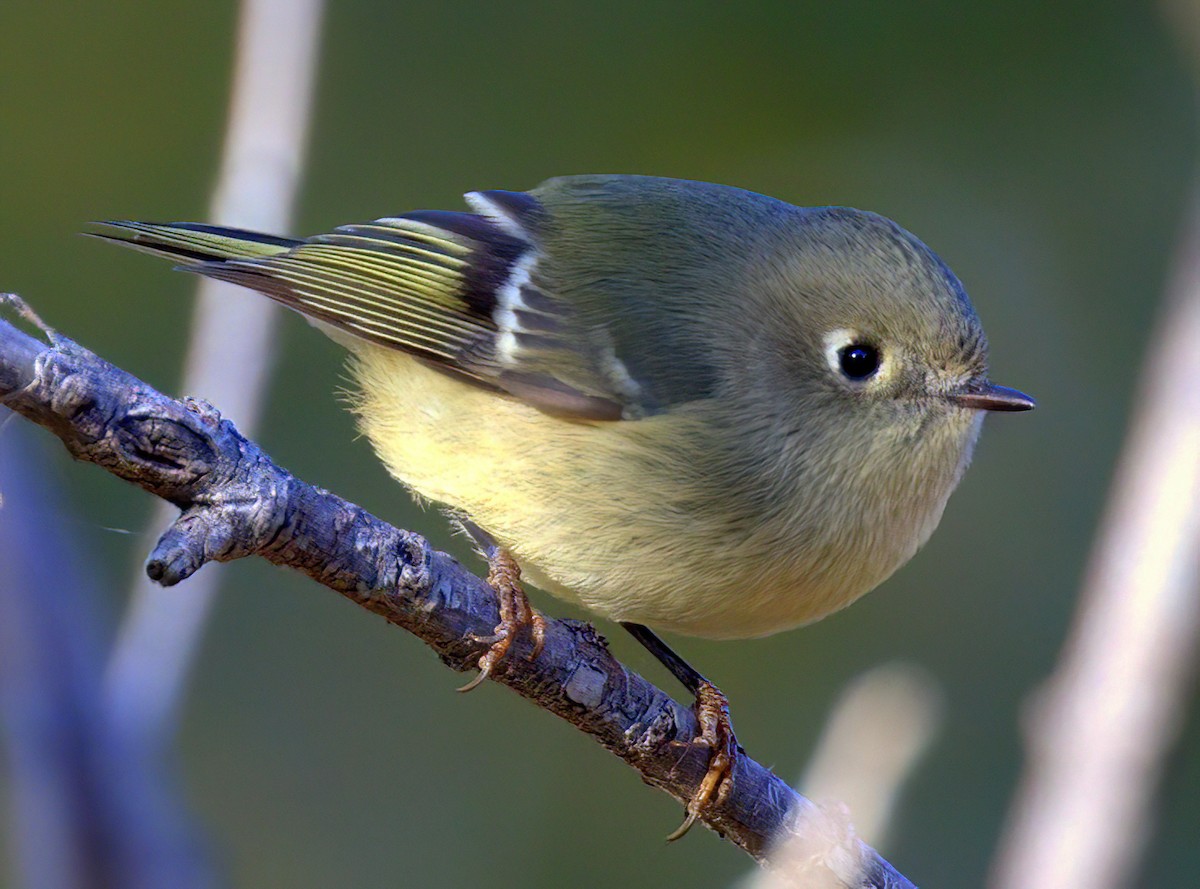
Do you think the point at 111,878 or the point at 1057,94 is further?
the point at 1057,94

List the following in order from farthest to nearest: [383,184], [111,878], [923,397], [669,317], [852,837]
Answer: [383,184]
[669,317]
[923,397]
[852,837]
[111,878]

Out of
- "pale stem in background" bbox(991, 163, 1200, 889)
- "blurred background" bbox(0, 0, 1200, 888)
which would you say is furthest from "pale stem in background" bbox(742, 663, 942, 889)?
"blurred background" bbox(0, 0, 1200, 888)

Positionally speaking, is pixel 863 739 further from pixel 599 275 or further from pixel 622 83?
pixel 622 83

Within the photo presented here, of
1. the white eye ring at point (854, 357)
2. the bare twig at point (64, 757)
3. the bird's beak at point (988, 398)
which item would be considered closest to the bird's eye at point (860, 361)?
the white eye ring at point (854, 357)

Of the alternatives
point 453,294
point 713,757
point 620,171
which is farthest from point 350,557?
point 620,171

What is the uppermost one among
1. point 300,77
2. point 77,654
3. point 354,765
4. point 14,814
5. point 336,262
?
point 300,77

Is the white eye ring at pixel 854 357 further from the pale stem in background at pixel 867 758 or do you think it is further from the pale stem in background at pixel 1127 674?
the pale stem in background at pixel 1127 674

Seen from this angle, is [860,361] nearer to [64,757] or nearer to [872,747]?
[872,747]

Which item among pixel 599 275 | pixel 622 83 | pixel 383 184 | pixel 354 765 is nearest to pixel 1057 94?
pixel 622 83

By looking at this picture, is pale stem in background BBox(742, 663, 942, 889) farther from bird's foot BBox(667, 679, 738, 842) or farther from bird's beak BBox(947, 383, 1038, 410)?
bird's beak BBox(947, 383, 1038, 410)

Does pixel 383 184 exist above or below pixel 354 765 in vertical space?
above
